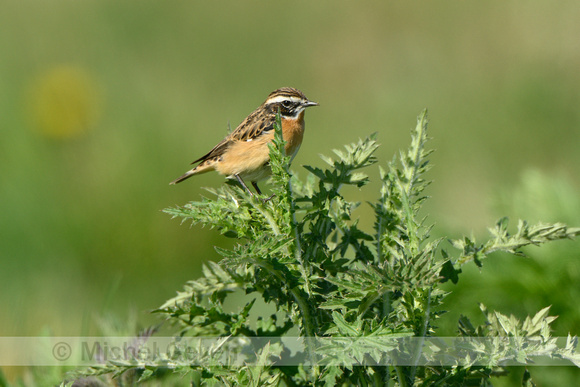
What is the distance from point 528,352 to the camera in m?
2.63

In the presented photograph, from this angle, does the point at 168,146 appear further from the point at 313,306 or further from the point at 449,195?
the point at 313,306

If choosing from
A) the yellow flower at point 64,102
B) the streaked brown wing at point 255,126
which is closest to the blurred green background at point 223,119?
the yellow flower at point 64,102

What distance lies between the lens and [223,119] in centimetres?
995

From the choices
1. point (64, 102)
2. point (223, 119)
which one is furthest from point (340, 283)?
point (64, 102)

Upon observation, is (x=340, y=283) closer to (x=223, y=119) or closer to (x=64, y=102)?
(x=223, y=119)

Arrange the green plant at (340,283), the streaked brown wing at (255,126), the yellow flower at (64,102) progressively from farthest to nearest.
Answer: the yellow flower at (64,102)
the streaked brown wing at (255,126)
the green plant at (340,283)

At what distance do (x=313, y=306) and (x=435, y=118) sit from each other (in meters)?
7.73

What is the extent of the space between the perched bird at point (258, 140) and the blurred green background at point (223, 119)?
1.04 m

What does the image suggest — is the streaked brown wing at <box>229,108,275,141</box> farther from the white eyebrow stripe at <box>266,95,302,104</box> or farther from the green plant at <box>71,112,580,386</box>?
the green plant at <box>71,112,580,386</box>

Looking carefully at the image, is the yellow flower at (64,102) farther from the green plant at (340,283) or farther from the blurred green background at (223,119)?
the green plant at (340,283)

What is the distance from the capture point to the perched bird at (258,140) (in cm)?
466

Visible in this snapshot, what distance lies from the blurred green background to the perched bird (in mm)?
1044

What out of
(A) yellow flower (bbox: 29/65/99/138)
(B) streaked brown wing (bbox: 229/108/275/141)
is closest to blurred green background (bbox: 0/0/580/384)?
(A) yellow flower (bbox: 29/65/99/138)

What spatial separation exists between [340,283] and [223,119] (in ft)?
24.9
